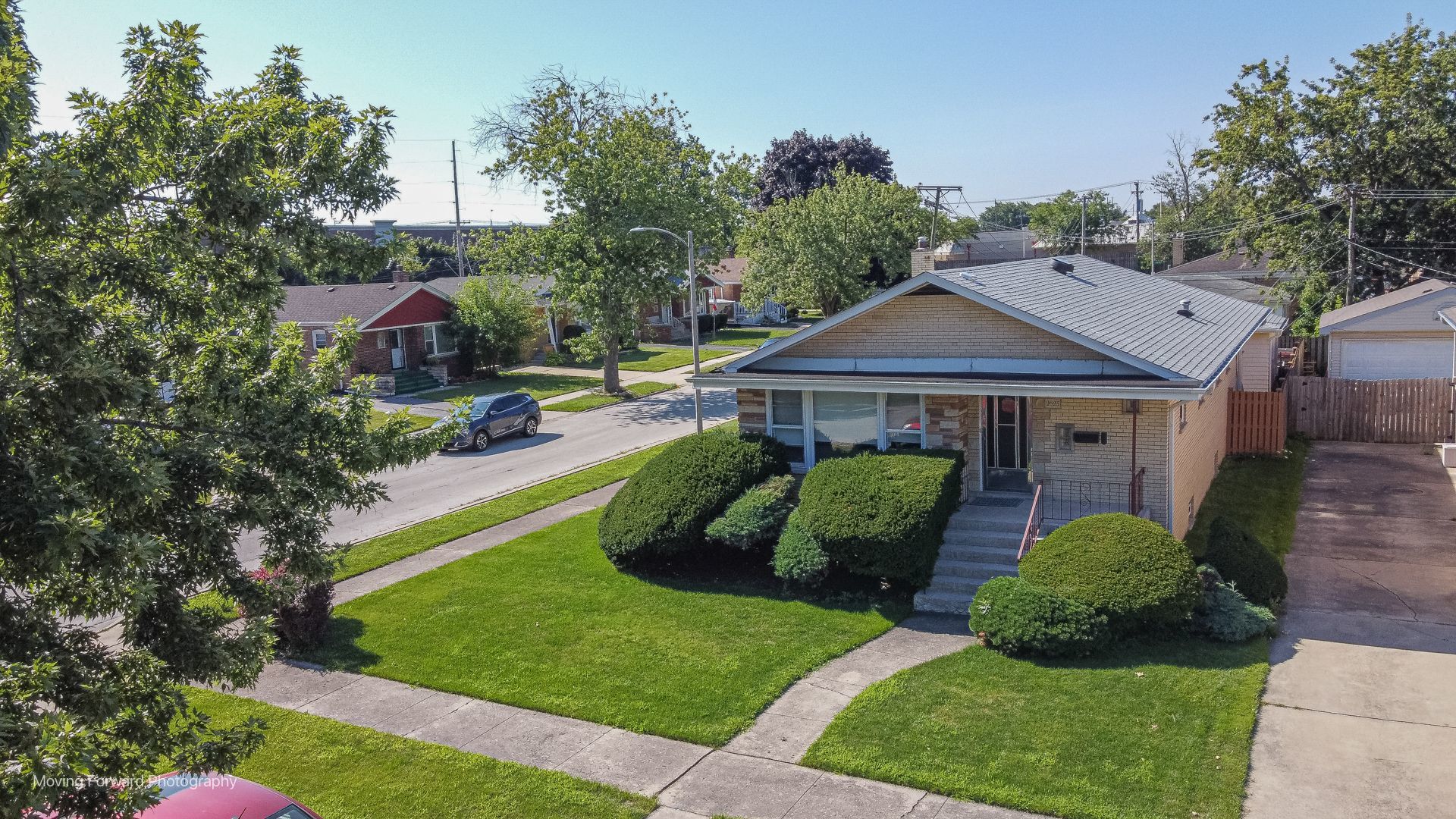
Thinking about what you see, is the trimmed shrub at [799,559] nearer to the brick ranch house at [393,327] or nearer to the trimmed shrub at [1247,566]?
the trimmed shrub at [1247,566]

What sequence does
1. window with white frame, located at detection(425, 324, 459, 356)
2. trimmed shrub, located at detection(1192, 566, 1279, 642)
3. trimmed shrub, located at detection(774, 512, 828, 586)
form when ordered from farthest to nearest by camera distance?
window with white frame, located at detection(425, 324, 459, 356) < trimmed shrub, located at detection(774, 512, 828, 586) < trimmed shrub, located at detection(1192, 566, 1279, 642)

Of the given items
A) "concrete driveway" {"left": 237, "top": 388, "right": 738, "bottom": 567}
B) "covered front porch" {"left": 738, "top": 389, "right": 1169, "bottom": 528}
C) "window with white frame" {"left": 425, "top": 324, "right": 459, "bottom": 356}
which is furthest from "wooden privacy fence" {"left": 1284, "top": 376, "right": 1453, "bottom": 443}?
"window with white frame" {"left": 425, "top": 324, "right": 459, "bottom": 356}

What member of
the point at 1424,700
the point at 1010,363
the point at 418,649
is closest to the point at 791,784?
the point at 418,649

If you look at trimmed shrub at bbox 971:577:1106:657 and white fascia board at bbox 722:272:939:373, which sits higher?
white fascia board at bbox 722:272:939:373

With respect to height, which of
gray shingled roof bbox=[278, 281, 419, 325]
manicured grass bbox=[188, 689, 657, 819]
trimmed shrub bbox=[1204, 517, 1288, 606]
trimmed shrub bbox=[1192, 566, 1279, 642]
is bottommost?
manicured grass bbox=[188, 689, 657, 819]

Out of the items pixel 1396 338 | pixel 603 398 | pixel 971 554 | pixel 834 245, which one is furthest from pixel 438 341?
pixel 1396 338

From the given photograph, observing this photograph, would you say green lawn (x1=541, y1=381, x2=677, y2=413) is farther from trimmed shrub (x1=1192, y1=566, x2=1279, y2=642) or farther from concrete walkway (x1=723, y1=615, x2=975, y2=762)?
trimmed shrub (x1=1192, y1=566, x2=1279, y2=642)
